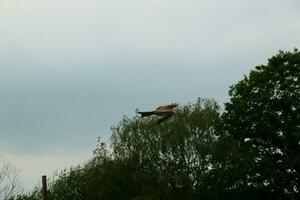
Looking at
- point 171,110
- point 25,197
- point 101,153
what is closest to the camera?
point 171,110

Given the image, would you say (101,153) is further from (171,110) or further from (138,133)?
(171,110)

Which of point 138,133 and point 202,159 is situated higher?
point 138,133

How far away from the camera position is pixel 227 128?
4756 centimetres

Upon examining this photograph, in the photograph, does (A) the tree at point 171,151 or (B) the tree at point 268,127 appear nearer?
(B) the tree at point 268,127

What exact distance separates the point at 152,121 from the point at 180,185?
5.72 meters

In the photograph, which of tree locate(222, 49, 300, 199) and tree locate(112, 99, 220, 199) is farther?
tree locate(112, 99, 220, 199)

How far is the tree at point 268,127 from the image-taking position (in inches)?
1731

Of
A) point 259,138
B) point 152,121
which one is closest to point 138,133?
point 152,121

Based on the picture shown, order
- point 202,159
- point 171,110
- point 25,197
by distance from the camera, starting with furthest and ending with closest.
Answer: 1. point 25,197
2. point 202,159
3. point 171,110

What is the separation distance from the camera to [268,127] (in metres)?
44.3

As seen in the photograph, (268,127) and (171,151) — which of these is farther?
(171,151)

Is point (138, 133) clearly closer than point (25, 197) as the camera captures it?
Yes

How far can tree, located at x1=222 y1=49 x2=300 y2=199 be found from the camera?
4397 cm

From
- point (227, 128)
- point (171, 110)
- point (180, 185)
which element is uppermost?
point (227, 128)
